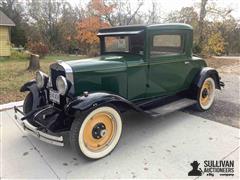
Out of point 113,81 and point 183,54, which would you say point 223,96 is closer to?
point 183,54

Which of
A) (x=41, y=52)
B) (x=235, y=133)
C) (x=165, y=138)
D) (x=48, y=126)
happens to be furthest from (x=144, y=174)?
(x=41, y=52)

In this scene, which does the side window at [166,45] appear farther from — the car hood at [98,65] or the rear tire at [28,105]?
the rear tire at [28,105]

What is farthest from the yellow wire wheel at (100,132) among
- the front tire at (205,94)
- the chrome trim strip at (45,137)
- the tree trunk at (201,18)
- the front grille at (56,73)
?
the tree trunk at (201,18)

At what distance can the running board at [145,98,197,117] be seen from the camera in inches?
136

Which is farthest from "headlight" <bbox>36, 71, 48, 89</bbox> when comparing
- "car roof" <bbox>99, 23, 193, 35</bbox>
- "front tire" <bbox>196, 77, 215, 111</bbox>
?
"front tire" <bbox>196, 77, 215, 111</bbox>

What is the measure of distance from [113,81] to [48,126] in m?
1.10

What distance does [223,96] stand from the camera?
536 centimetres

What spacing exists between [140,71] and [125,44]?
1.93 feet

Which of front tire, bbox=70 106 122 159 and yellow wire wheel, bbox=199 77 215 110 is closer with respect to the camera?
front tire, bbox=70 106 122 159

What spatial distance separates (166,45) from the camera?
3.88 meters

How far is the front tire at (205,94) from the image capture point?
4.28 metres

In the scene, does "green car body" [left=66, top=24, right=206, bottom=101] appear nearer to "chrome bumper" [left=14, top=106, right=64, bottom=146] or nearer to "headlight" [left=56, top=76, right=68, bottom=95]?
"headlight" [left=56, top=76, right=68, bottom=95]

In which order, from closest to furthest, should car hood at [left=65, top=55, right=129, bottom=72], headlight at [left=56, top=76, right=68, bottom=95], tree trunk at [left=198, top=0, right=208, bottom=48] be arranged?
headlight at [left=56, top=76, right=68, bottom=95] < car hood at [left=65, top=55, right=129, bottom=72] < tree trunk at [left=198, top=0, right=208, bottom=48]

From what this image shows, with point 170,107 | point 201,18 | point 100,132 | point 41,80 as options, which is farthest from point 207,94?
point 201,18
